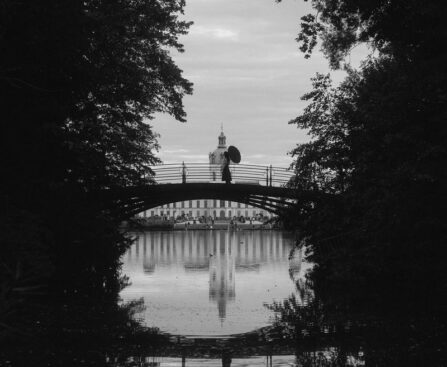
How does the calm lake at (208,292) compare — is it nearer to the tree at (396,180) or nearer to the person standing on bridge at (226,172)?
the tree at (396,180)

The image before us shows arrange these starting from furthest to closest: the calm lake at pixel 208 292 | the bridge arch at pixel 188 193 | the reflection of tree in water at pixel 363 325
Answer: the bridge arch at pixel 188 193 → the calm lake at pixel 208 292 → the reflection of tree in water at pixel 363 325

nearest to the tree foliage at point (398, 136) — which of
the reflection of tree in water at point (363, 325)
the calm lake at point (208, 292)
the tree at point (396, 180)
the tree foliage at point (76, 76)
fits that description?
the tree at point (396, 180)

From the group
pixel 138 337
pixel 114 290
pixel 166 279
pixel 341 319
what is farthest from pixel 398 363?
pixel 166 279

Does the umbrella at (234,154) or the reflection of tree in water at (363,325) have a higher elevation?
the umbrella at (234,154)

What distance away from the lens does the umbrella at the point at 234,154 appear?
41125 millimetres

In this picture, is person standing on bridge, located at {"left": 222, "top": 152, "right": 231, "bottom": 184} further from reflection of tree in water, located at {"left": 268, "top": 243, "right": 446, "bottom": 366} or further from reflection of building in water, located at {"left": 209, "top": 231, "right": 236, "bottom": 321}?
reflection of tree in water, located at {"left": 268, "top": 243, "right": 446, "bottom": 366}

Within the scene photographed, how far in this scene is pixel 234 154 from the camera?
41.5 metres

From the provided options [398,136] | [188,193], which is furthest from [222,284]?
[398,136]

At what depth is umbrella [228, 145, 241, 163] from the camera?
41125mm

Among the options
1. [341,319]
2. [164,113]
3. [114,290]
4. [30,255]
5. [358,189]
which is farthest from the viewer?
[164,113]

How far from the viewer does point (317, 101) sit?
109 feet

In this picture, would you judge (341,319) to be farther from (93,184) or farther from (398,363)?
(93,184)

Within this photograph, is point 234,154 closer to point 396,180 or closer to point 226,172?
point 226,172

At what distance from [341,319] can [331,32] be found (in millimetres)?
8772
